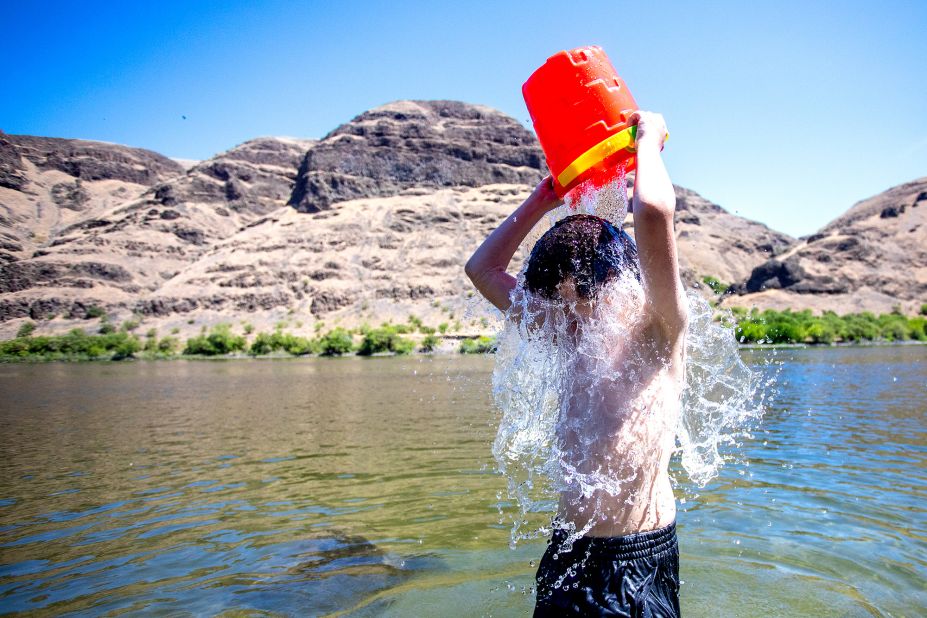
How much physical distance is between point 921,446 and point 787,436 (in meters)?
1.99

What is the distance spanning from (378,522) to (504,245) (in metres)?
4.68

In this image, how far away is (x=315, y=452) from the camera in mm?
11305

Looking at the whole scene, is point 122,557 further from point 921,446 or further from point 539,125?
point 921,446

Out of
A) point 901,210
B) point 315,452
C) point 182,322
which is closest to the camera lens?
point 315,452

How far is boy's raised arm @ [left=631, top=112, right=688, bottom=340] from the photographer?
2143 mm

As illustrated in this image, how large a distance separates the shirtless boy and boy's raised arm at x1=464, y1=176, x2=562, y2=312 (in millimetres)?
540

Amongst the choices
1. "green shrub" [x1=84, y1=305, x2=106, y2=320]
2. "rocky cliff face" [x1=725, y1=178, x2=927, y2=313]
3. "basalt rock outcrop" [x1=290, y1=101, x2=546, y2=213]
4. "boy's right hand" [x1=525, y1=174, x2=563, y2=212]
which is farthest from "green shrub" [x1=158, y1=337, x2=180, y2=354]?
"rocky cliff face" [x1=725, y1=178, x2=927, y2=313]

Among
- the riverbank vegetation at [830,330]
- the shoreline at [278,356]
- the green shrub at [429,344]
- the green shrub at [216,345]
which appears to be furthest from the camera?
the green shrub at [216,345]

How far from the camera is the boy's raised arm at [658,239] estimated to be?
2143 mm

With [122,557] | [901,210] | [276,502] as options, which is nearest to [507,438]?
→ [122,557]

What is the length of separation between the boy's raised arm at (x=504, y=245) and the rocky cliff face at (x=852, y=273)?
9794 cm

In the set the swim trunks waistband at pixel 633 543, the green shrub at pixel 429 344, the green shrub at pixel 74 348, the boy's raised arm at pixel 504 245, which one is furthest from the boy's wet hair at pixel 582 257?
the green shrub at pixel 74 348

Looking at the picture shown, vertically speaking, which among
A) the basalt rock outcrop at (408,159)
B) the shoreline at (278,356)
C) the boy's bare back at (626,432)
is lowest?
the shoreline at (278,356)

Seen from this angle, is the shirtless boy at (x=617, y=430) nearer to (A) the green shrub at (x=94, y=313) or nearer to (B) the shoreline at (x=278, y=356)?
(B) the shoreline at (x=278, y=356)
